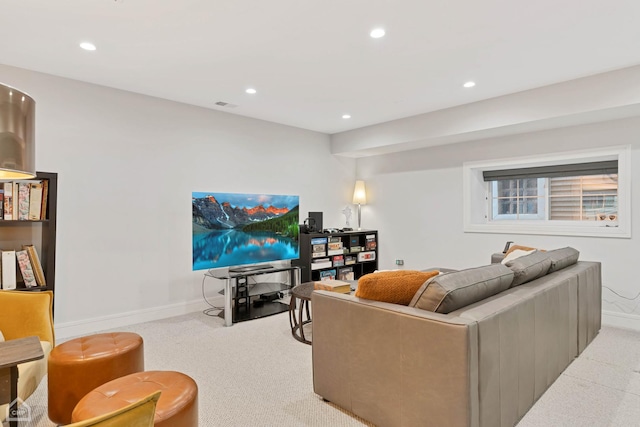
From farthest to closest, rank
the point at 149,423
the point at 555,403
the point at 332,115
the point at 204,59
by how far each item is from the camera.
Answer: the point at 332,115
the point at 204,59
the point at 555,403
the point at 149,423

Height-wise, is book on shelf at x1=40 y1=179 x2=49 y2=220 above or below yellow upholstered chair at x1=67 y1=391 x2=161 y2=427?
above

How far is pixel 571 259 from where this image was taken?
10.3ft

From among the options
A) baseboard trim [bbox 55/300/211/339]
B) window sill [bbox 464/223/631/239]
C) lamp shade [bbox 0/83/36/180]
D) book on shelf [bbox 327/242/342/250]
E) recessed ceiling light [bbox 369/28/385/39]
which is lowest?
baseboard trim [bbox 55/300/211/339]

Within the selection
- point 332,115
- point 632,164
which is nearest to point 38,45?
point 332,115

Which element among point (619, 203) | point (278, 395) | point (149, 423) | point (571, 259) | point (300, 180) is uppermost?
point (300, 180)

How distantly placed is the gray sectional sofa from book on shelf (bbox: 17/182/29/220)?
2562mm

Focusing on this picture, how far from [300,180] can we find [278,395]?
3.54 m

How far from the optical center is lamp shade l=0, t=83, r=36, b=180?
1.10 m

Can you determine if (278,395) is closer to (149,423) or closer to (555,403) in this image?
(149,423)

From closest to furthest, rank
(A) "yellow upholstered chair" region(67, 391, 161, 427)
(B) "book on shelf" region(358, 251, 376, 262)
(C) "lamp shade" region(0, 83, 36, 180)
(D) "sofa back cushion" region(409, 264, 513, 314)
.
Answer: (A) "yellow upholstered chair" region(67, 391, 161, 427) → (C) "lamp shade" region(0, 83, 36, 180) → (D) "sofa back cushion" region(409, 264, 513, 314) → (B) "book on shelf" region(358, 251, 376, 262)

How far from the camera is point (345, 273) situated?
5.61 meters

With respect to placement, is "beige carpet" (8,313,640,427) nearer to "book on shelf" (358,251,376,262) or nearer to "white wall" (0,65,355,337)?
"white wall" (0,65,355,337)

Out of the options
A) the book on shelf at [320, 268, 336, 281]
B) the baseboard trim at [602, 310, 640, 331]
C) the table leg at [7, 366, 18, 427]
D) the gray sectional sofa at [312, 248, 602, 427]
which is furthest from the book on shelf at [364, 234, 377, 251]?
the table leg at [7, 366, 18, 427]

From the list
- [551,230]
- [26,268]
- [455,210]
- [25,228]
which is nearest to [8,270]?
[26,268]
